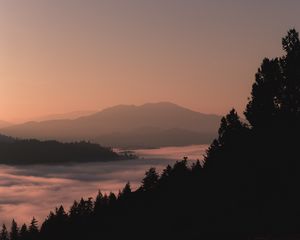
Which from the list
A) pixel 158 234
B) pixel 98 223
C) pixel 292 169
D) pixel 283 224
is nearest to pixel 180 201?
pixel 158 234

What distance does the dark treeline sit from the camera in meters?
41.8

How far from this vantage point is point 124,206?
8712 cm

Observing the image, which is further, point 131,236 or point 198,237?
point 131,236

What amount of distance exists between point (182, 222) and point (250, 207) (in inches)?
469

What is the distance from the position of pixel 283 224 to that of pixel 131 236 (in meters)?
30.6

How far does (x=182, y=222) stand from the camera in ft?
179

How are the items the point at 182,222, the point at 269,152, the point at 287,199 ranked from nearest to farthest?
the point at 287,199, the point at 269,152, the point at 182,222

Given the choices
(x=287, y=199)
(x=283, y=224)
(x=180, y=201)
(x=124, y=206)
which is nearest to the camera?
(x=283, y=224)

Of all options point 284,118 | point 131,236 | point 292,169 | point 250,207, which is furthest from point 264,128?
point 131,236

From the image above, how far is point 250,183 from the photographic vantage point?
156 feet

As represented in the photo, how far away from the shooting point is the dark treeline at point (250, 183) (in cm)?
4184

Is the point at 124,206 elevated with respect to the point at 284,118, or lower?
lower

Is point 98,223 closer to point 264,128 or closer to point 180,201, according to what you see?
point 180,201

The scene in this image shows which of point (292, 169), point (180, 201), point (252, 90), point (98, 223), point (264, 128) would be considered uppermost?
point (252, 90)
